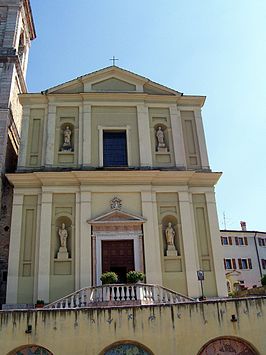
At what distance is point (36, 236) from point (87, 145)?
496 centimetres

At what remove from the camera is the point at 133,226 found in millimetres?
16766

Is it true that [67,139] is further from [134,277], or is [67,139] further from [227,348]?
[227,348]

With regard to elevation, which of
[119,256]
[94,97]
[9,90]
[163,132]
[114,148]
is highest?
[9,90]

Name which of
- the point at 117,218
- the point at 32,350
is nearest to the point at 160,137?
the point at 117,218

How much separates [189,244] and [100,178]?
4929mm

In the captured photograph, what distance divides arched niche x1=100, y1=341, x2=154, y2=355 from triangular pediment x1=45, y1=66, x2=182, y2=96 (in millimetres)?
13242

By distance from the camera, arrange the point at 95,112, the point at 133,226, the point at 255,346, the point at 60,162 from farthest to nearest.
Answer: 1. the point at 95,112
2. the point at 60,162
3. the point at 133,226
4. the point at 255,346

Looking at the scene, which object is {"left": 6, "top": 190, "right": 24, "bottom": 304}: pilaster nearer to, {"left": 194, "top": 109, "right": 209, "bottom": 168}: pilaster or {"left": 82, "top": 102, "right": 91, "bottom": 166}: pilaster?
{"left": 82, "top": 102, "right": 91, "bottom": 166}: pilaster

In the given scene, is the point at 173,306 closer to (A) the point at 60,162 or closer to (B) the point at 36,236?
(B) the point at 36,236

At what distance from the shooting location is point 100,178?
17344 millimetres

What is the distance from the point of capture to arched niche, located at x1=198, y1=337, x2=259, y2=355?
10.5 metres

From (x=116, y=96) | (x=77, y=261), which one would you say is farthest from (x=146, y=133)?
(x=77, y=261)

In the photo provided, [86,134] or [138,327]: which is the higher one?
[86,134]

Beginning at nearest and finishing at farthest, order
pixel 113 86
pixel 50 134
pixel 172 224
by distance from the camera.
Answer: pixel 172 224 → pixel 50 134 → pixel 113 86
